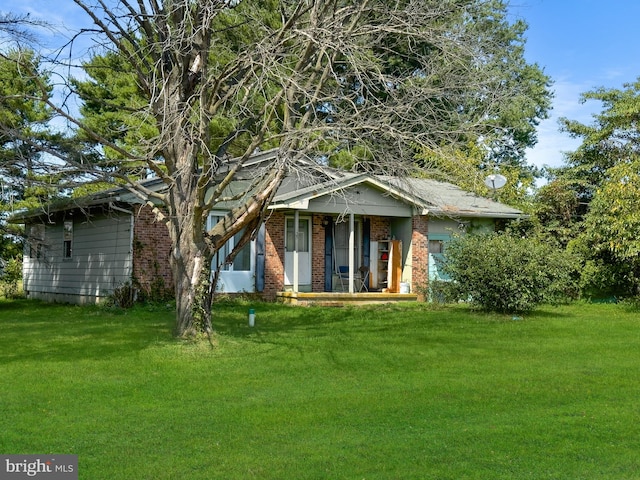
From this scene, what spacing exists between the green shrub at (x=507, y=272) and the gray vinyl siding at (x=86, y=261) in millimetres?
8667

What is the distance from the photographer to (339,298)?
1991cm

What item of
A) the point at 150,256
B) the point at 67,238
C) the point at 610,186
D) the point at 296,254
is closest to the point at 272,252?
the point at 296,254

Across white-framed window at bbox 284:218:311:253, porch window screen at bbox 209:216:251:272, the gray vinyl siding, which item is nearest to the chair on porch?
white-framed window at bbox 284:218:311:253

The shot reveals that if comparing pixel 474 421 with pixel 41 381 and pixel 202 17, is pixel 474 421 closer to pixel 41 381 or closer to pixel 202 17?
pixel 41 381

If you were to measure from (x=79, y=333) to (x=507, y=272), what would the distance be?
962cm

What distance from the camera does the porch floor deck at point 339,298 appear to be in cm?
1947

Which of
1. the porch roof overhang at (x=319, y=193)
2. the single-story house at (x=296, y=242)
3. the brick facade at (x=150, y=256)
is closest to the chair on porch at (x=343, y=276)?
the single-story house at (x=296, y=242)

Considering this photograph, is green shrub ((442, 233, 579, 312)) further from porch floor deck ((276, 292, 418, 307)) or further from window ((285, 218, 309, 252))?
window ((285, 218, 309, 252))

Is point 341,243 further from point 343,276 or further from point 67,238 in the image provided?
point 67,238

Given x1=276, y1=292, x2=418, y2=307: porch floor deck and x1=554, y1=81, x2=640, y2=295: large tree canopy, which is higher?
x1=554, y1=81, x2=640, y2=295: large tree canopy

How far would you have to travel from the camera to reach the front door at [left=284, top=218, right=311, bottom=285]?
20781mm

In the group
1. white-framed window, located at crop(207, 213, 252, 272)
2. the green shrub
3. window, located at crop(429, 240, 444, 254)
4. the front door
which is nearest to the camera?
the green shrub

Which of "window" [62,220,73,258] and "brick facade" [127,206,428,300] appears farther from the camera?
"window" [62,220,73,258]

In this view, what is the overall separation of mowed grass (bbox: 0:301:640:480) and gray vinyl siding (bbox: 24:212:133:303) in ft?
A: 16.1
